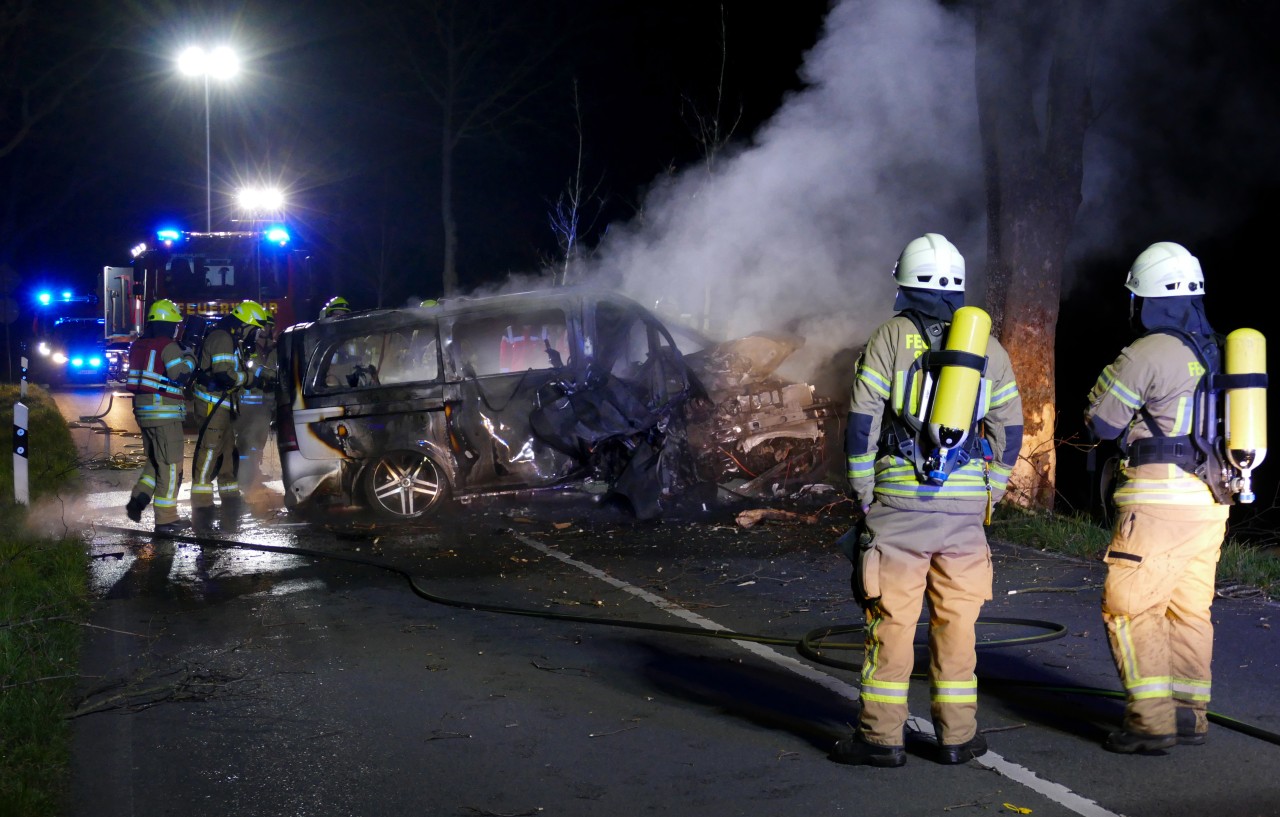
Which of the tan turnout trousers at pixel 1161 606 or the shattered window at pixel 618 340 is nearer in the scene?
the tan turnout trousers at pixel 1161 606

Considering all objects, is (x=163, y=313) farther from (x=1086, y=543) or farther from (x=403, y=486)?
(x=1086, y=543)

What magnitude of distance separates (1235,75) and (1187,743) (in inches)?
459

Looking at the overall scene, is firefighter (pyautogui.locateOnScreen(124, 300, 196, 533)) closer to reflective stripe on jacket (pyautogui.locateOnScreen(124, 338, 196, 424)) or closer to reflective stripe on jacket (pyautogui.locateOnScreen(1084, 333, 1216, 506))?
reflective stripe on jacket (pyautogui.locateOnScreen(124, 338, 196, 424))

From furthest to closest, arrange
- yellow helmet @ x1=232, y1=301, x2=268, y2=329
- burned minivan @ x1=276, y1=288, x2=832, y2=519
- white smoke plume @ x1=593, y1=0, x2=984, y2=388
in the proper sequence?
yellow helmet @ x1=232, y1=301, x2=268, y2=329 < white smoke plume @ x1=593, y1=0, x2=984, y2=388 < burned minivan @ x1=276, y1=288, x2=832, y2=519

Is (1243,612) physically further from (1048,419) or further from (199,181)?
(199,181)

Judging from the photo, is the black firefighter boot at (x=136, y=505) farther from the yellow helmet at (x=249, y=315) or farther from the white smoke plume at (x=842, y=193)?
the white smoke plume at (x=842, y=193)

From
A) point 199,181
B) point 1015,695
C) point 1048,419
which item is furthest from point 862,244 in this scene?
point 199,181

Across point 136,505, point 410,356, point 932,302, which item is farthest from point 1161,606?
point 136,505

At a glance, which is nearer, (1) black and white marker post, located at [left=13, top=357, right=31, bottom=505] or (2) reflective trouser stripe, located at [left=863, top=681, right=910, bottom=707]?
(2) reflective trouser stripe, located at [left=863, top=681, right=910, bottom=707]

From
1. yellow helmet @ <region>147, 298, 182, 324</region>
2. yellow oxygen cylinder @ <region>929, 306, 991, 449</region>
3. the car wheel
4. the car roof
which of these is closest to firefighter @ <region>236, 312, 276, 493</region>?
yellow helmet @ <region>147, 298, 182, 324</region>

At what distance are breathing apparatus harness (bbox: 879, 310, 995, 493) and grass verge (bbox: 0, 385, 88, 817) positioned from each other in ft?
10.3

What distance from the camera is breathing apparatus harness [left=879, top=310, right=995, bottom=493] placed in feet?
13.3

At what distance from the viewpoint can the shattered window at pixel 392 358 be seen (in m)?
10.0

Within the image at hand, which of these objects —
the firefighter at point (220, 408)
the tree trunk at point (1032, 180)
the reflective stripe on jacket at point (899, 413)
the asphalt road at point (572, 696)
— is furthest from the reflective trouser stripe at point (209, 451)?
the reflective stripe on jacket at point (899, 413)
